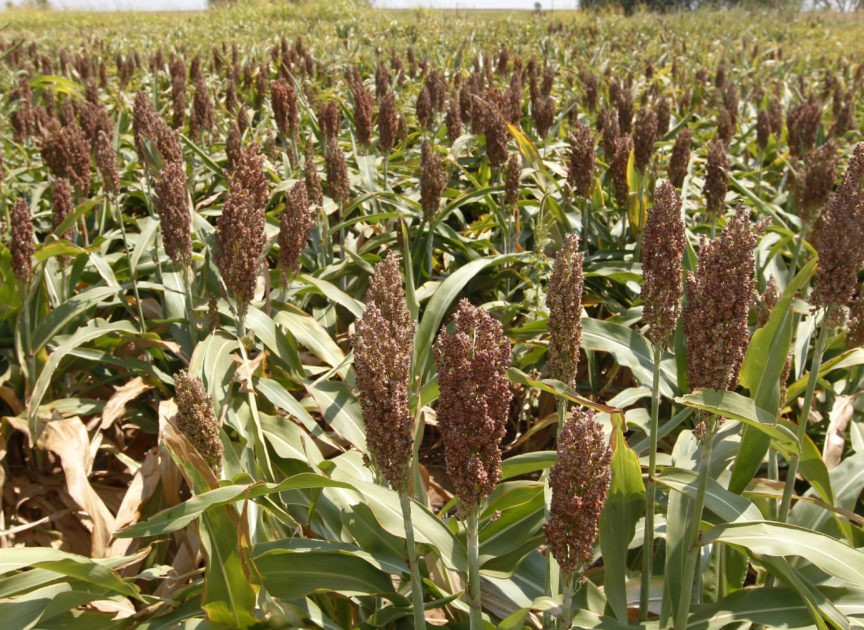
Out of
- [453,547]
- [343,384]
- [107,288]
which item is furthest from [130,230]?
[453,547]

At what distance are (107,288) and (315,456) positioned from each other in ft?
4.83

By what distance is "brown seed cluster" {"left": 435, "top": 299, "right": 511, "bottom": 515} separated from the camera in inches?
52.6

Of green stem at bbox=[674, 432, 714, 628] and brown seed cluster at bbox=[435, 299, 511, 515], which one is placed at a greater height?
brown seed cluster at bbox=[435, 299, 511, 515]

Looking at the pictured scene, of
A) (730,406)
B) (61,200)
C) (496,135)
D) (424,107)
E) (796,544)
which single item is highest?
(424,107)

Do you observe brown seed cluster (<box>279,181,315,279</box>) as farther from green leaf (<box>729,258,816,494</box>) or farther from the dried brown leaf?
green leaf (<box>729,258,816,494</box>)

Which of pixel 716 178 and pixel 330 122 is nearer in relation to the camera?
pixel 716 178

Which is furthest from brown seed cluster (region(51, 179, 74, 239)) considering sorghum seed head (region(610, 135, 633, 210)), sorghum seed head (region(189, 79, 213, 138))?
sorghum seed head (region(610, 135, 633, 210))

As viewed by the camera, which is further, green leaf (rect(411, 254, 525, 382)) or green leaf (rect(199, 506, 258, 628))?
green leaf (rect(411, 254, 525, 382))

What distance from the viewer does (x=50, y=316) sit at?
10.7 feet

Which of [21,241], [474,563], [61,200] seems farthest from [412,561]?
[61,200]

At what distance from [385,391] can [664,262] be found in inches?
27.2

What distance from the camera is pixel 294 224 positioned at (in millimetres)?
2854

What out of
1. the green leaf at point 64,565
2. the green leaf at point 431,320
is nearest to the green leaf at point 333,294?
the green leaf at point 431,320

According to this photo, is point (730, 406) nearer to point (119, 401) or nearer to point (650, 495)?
point (650, 495)
